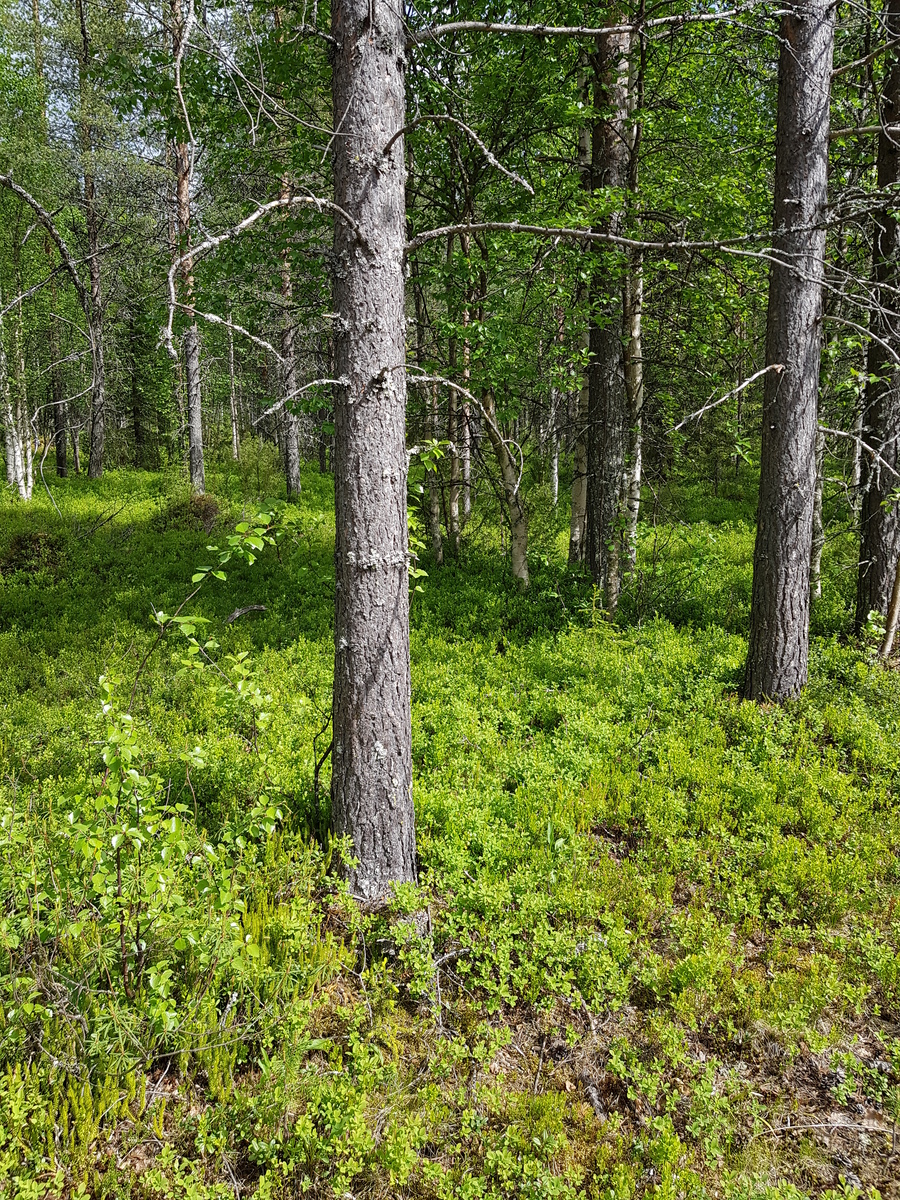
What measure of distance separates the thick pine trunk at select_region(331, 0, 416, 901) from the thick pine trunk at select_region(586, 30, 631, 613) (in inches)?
187

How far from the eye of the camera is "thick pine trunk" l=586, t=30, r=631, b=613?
307 inches

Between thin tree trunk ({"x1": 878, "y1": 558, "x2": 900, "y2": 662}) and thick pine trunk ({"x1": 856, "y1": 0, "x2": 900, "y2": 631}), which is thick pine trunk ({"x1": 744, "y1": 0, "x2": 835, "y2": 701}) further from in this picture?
thick pine trunk ({"x1": 856, "y1": 0, "x2": 900, "y2": 631})

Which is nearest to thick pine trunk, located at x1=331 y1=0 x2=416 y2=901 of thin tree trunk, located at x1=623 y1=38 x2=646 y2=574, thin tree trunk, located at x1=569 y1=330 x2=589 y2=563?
thin tree trunk, located at x1=623 y1=38 x2=646 y2=574

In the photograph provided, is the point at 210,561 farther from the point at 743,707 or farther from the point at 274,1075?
the point at 274,1075

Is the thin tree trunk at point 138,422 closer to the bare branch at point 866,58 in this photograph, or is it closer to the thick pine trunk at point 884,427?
the thick pine trunk at point 884,427

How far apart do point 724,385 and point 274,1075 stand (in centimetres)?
856

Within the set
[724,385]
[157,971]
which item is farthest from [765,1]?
[157,971]

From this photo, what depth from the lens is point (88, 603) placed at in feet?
30.3

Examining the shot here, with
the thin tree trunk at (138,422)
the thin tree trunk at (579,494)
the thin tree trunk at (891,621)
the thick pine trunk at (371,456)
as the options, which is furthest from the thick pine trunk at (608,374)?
the thin tree trunk at (138,422)

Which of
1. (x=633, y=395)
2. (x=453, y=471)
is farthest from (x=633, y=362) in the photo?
(x=453, y=471)

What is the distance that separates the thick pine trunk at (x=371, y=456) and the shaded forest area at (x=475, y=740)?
0.02 meters

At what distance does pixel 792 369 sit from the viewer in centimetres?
566

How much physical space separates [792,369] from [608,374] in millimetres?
2948

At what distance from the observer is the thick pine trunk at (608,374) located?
25.6 ft
